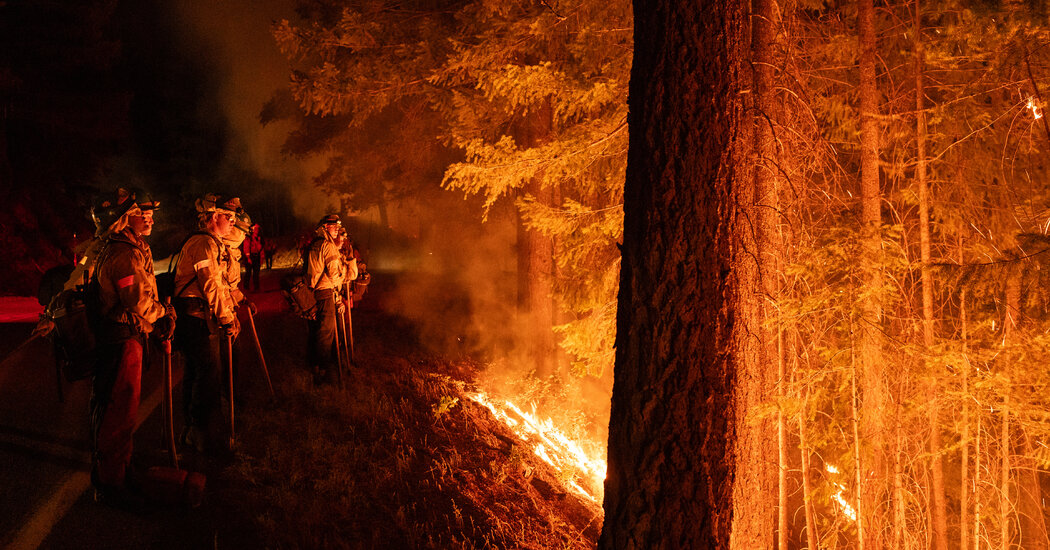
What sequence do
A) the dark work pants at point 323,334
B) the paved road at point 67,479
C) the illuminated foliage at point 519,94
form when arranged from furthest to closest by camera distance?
the dark work pants at point 323,334
the illuminated foliage at point 519,94
the paved road at point 67,479

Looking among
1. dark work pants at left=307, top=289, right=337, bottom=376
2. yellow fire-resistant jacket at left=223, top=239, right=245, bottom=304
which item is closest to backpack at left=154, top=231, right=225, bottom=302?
yellow fire-resistant jacket at left=223, top=239, right=245, bottom=304

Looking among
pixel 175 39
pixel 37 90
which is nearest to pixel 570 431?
pixel 37 90

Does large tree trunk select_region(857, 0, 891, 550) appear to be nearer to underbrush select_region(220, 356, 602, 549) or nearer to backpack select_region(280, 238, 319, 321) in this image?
underbrush select_region(220, 356, 602, 549)

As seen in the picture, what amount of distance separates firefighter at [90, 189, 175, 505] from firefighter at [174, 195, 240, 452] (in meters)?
0.92

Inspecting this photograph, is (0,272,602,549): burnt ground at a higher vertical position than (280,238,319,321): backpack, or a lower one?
lower

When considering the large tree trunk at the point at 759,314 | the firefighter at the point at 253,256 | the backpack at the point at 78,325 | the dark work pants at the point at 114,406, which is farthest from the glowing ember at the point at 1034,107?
the firefighter at the point at 253,256

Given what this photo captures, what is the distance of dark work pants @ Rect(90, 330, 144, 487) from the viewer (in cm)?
456

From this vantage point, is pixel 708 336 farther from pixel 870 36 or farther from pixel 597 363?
pixel 870 36

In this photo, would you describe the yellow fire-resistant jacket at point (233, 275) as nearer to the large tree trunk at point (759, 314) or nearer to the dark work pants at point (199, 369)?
the dark work pants at point (199, 369)

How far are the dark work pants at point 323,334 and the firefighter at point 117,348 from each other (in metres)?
3.08

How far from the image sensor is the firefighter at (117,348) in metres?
4.58

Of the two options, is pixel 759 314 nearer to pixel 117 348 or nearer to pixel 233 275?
pixel 117 348

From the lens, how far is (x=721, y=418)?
3.56 m

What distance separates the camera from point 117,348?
4.65 meters
